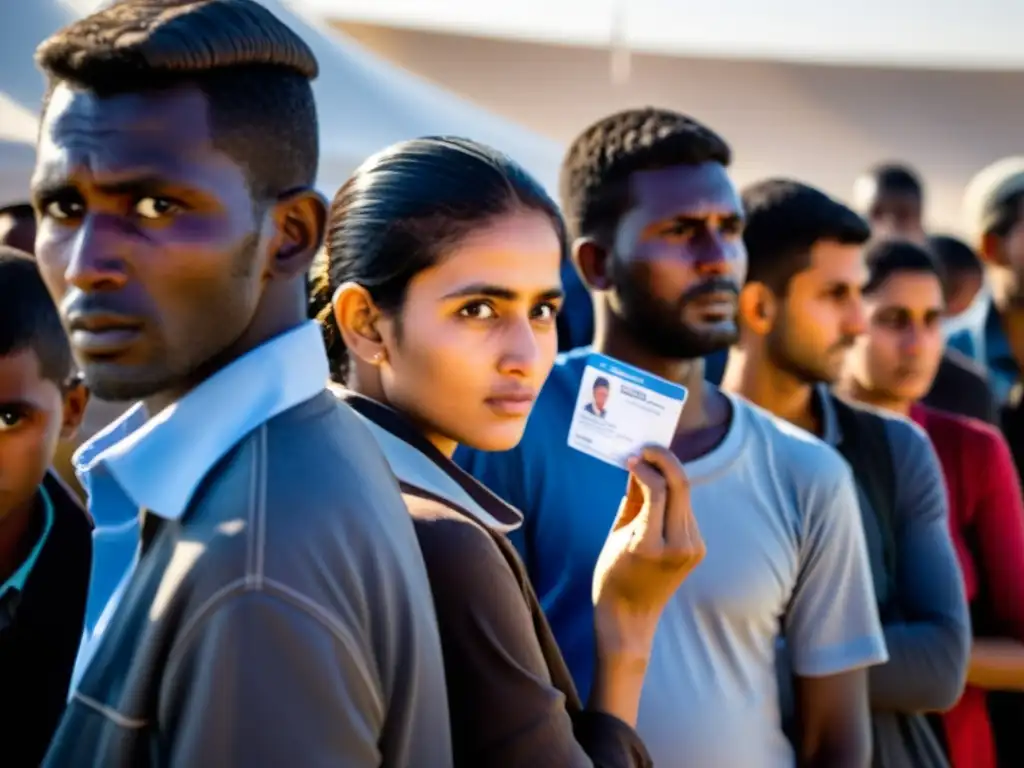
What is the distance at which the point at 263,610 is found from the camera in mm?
1053

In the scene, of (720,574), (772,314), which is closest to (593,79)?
(772,314)

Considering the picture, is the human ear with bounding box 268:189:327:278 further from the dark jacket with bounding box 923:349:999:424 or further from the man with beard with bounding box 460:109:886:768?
the dark jacket with bounding box 923:349:999:424

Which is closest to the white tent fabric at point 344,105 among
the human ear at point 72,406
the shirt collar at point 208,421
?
the human ear at point 72,406

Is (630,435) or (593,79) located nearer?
(630,435)

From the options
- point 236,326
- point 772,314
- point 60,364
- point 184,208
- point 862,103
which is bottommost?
point 862,103

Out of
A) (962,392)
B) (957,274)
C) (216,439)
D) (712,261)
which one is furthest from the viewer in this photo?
(957,274)

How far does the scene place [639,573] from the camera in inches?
71.7

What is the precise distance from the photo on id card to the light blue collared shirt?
28.7 inches

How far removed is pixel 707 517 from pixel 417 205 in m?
0.90

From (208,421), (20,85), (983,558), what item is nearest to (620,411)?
(208,421)

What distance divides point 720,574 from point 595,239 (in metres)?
0.75

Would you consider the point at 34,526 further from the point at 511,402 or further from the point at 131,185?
the point at 131,185

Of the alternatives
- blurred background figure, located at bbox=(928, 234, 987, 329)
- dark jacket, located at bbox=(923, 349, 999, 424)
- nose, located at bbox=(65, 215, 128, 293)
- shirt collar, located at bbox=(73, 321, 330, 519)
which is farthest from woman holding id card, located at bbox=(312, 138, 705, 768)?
blurred background figure, located at bbox=(928, 234, 987, 329)

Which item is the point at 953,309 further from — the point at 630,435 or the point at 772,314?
the point at 630,435
